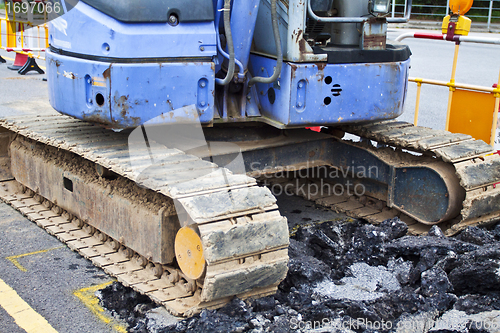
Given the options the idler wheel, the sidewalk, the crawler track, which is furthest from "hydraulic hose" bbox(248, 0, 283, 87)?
the sidewalk

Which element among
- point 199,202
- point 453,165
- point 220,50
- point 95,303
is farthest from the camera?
point 453,165

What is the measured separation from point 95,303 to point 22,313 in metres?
0.49

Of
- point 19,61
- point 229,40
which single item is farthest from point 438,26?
point 229,40

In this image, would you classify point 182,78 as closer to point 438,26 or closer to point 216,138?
point 216,138

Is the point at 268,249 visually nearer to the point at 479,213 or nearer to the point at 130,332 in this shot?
the point at 130,332

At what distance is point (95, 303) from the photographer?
13.7ft

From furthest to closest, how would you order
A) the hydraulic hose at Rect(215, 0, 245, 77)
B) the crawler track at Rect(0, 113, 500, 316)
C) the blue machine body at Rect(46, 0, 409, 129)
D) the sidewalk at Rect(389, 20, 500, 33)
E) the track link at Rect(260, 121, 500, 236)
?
the sidewalk at Rect(389, 20, 500, 33), the track link at Rect(260, 121, 500, 236), the hydraulic hose at Rect(215, 0, 245, 77), the blue machine body at Rect(46, 0, 409, 129), the crawler track at Rect(0, 113, 500, 316)

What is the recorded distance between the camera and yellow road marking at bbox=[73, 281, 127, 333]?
3912 mm

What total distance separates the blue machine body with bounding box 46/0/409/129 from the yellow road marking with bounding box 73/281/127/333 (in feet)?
4.18

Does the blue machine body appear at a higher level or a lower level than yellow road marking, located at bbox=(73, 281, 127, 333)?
higher

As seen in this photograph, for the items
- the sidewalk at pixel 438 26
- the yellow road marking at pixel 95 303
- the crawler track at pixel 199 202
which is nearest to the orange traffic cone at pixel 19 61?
the crawler track at pixel 199 202

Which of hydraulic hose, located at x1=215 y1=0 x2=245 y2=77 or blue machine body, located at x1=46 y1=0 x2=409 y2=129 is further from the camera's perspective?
hydraulic hose, located at x1=215 y1=0 x2=245 y2=77

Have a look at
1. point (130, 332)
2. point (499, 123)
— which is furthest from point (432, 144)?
point (130, 332)

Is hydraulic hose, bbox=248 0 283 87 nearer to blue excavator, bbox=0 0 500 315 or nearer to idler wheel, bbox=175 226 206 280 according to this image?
blue excavator, bbox=0 0 500 315
